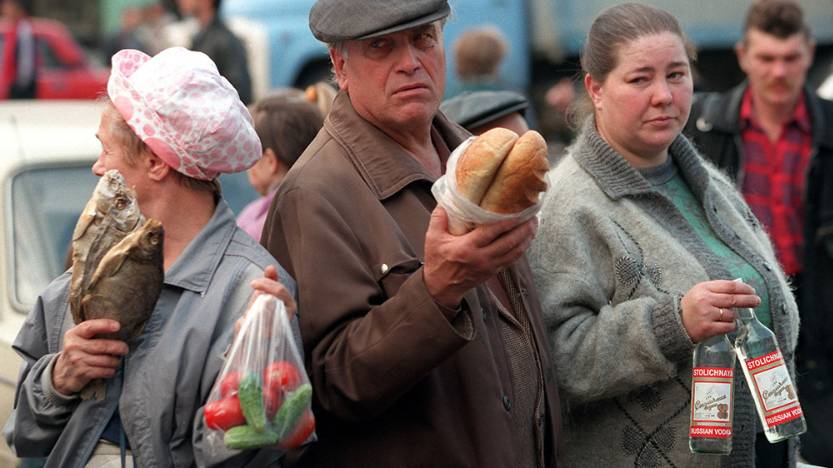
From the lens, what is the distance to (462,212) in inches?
106

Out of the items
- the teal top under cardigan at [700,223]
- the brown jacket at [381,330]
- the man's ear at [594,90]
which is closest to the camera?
the brown jacket at [381,330]

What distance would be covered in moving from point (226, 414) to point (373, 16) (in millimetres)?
1026

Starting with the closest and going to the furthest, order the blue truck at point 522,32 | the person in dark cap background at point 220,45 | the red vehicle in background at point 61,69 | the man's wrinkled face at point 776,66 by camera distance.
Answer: the man's wrinkled face at point 776,66
the person in dark cap background at point 220,45
the blue truck at point 522,32
the red vehicle in background at point 61,69

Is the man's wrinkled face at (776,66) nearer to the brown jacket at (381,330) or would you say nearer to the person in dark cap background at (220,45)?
the brown jacket at (381,330)

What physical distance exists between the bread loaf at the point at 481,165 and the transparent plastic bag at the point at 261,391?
1.50ft

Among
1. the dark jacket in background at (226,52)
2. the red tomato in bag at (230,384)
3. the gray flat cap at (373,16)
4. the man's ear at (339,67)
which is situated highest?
the gray flat cap at (373,16)

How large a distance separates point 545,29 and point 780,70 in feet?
24.9

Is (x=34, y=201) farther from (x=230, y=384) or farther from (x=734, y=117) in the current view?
(x=734, y=117)

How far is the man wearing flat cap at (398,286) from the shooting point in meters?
2.81

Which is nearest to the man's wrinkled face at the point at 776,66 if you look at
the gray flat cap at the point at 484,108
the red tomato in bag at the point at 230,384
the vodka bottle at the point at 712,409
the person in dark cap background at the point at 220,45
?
the gray flat cap at the point at 484,108

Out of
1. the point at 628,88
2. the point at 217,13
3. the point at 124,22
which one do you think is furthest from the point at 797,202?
the point at 124,22

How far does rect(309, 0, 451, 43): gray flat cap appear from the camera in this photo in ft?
10.1

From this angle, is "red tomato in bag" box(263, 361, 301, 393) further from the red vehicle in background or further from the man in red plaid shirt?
the red vehicle in background

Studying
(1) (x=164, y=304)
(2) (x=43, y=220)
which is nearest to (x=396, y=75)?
(1) (x=164, y=304)
